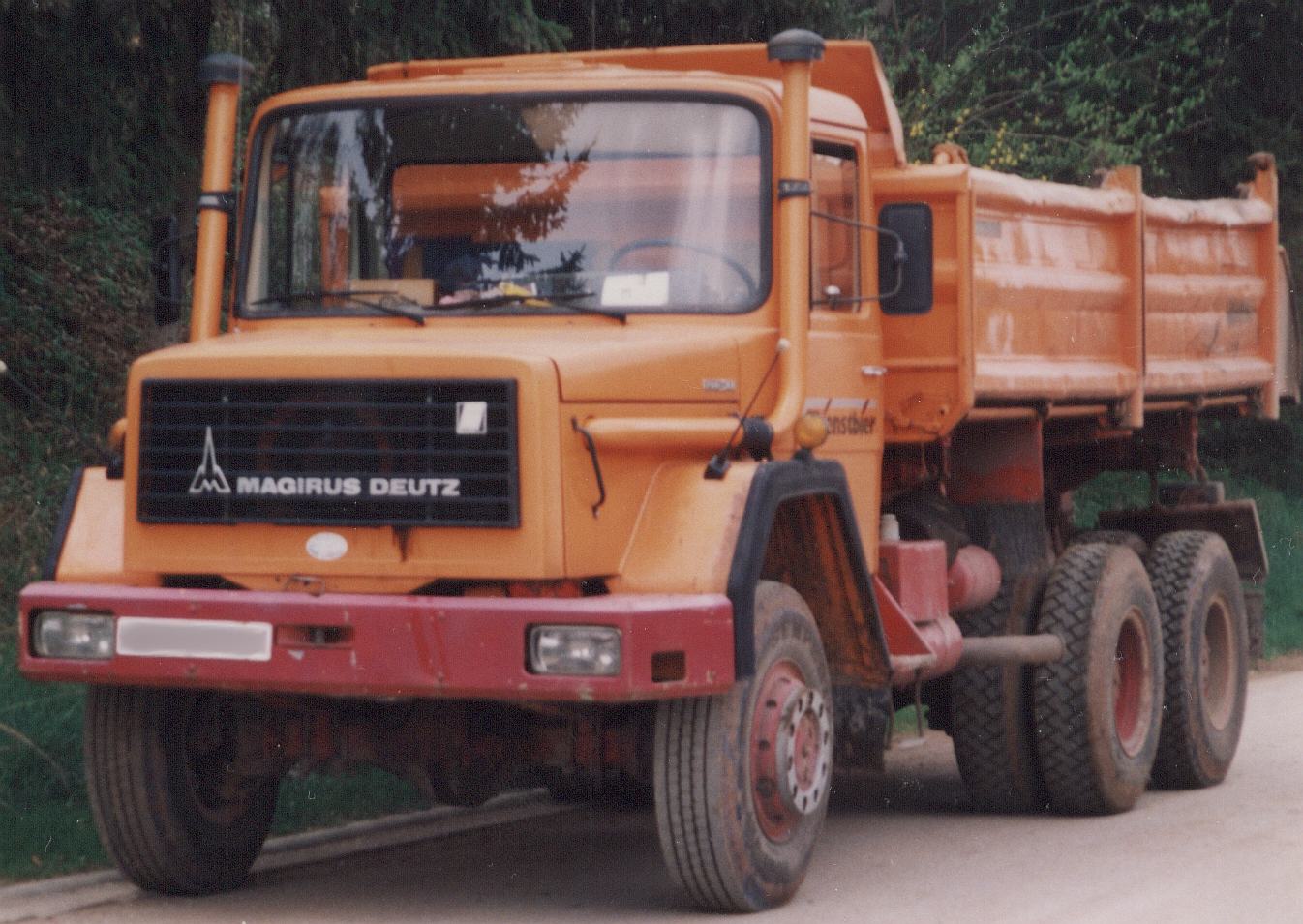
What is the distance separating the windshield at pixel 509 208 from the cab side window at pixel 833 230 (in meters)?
0.43

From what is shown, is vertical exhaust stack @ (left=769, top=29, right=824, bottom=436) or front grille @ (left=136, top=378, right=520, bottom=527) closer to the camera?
front grille @ (left=136, top=378, right=520, bottom=527)

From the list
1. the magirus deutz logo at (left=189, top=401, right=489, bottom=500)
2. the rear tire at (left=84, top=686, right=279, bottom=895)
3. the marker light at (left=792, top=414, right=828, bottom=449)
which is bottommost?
the rear tire at (left=84, top=686, right=279, bottom=895)

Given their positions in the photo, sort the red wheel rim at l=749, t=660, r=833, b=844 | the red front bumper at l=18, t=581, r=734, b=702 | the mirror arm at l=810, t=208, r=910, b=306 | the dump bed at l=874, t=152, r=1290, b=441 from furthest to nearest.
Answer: the dump bed at l=874, t=152, r=1290, b=441 → the mirror arm at l=810, t=208, r=910, b=306 → the red wheel rim at l=749, t=660, r=833, b=844 → the red front bumper at l=18, t=581, r=734, b=702

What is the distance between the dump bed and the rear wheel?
712mm

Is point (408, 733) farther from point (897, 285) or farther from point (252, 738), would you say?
point (897, 285)

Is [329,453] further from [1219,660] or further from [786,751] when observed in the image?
[1219,660]

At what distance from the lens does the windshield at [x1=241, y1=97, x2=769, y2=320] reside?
27.5 ft

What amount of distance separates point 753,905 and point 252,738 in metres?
1.77

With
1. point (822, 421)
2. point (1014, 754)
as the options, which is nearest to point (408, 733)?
point (822, 421)

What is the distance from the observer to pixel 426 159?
28.6 ft

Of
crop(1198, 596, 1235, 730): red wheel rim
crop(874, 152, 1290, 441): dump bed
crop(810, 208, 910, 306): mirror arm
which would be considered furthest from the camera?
crop(1198, 596, 1235, 730): red wheel rim

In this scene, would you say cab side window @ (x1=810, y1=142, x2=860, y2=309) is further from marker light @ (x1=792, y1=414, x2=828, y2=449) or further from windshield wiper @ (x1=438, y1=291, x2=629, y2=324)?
windshield wiper @ (x1=438, y1=291, x2=629, y2=324)

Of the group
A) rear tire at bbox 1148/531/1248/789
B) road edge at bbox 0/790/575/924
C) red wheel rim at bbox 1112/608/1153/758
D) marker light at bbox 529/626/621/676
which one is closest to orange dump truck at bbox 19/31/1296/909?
marker light at bbox 529/626/621/676

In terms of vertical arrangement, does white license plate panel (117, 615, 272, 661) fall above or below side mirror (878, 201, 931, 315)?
below
